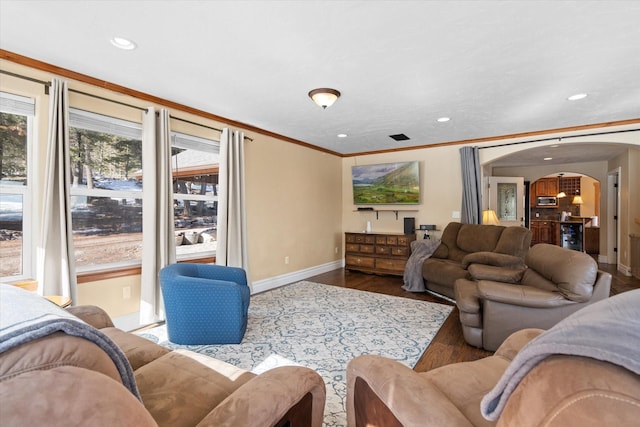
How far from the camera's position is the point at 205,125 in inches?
152

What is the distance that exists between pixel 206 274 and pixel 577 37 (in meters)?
3.54

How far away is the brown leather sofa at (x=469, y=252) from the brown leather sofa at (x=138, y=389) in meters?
3.13

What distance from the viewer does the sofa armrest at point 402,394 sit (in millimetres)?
914

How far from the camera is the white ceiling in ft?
6.13

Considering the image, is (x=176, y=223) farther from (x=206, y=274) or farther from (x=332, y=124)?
(x=332, y=124)

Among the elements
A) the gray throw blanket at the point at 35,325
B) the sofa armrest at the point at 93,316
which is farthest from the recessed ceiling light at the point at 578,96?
Result: the sofa armrest at the point at 93,316

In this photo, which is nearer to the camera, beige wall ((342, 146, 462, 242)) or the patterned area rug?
the patterned area rug

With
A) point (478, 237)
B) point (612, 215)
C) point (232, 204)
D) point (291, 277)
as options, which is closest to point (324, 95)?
point (232, 204)

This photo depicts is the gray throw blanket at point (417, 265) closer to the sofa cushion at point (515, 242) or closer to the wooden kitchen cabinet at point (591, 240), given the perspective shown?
the sofa cushion at point (515, 242)

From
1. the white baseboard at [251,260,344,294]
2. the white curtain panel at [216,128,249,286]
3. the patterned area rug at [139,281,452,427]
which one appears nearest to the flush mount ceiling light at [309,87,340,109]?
the white curtain panel at [216,128,249,286]

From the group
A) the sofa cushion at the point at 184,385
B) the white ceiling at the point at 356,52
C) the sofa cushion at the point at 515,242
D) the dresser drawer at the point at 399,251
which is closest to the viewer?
the sofa cushion at the point at 184,385

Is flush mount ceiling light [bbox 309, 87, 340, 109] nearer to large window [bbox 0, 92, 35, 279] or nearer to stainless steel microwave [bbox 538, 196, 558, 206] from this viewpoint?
large window [bbox 0, 92, 35, 279]

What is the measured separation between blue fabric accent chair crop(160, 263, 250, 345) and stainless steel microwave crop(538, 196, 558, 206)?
11342 millimetres

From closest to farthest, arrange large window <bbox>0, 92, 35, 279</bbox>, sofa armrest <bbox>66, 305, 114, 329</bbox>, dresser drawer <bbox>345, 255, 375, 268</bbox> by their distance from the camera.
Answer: sofa armrest <bbox>66, 305, 114, 329</bbox>
large window <bbox>0, 92, 35, 279</bbox>
dresser drawer <bbox>345, 255, 375, 268</bbox>
